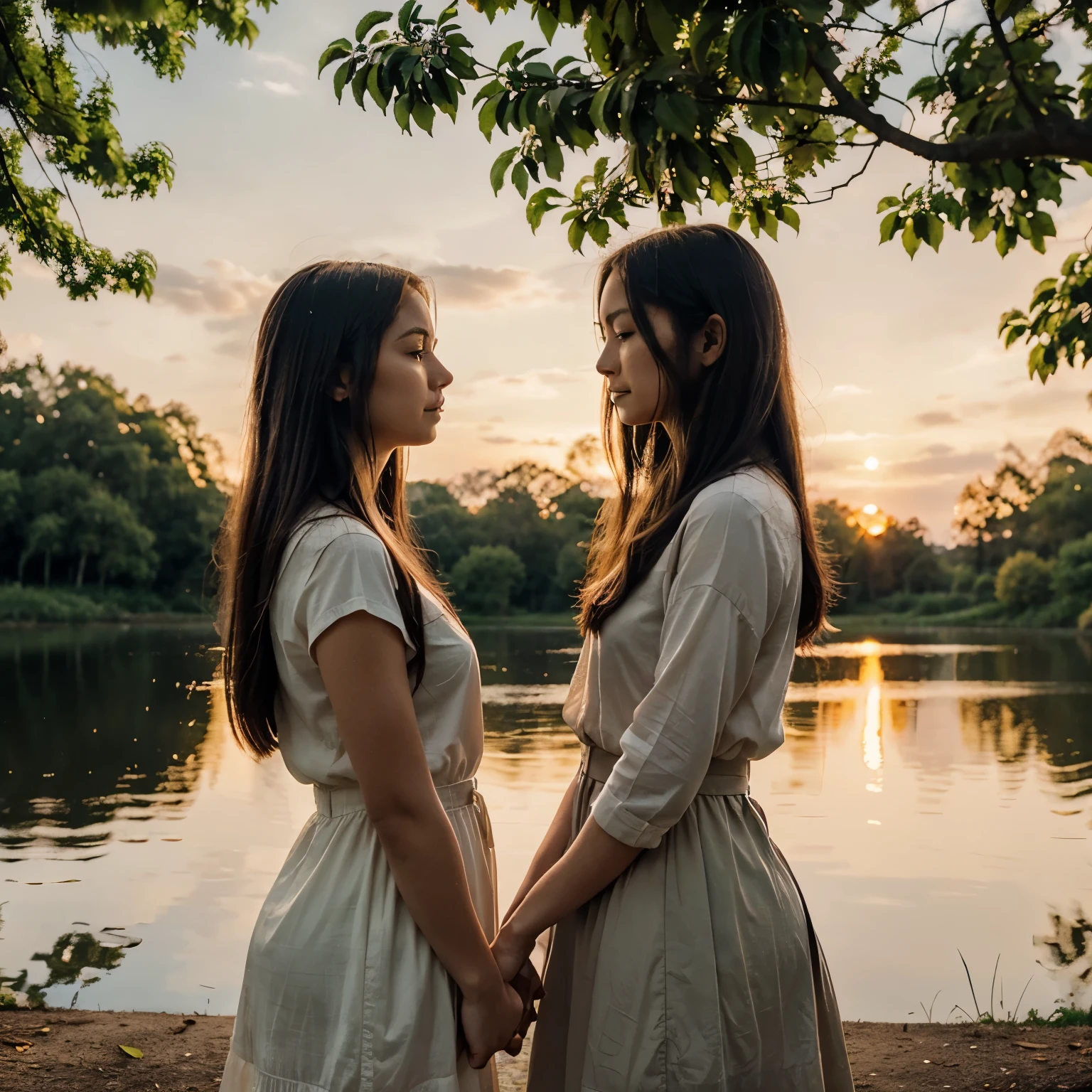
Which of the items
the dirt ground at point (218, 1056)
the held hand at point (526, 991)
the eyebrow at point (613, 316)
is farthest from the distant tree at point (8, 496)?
the held hand at point (526, 991)

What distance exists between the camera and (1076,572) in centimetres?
4984

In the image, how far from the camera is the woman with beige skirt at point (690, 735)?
172cm

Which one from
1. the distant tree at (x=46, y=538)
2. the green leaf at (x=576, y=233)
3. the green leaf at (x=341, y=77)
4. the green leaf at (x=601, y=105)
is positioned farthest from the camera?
the distant tree at (x=46, y=538)

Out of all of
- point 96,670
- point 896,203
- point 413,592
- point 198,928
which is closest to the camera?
point 413,592

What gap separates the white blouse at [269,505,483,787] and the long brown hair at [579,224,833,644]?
0.30 m

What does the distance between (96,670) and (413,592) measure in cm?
2233

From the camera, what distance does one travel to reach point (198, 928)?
20.8 feet

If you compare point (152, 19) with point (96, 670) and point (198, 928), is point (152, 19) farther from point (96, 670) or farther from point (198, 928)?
point (96, 670)

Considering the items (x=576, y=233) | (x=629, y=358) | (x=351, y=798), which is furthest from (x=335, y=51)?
(x=351, y=798)

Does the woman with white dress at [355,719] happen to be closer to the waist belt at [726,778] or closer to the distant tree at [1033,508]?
the waist belt at [726,778]

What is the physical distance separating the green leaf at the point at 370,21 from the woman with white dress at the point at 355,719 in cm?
101

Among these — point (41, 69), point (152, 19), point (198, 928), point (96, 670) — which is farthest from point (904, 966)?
point (96, 670)

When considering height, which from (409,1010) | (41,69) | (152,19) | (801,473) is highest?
(41,69)

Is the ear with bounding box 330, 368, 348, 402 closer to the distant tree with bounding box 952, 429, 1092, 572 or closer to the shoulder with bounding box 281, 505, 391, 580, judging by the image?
the shoulder with bounding box 281, 505, 391, 580
